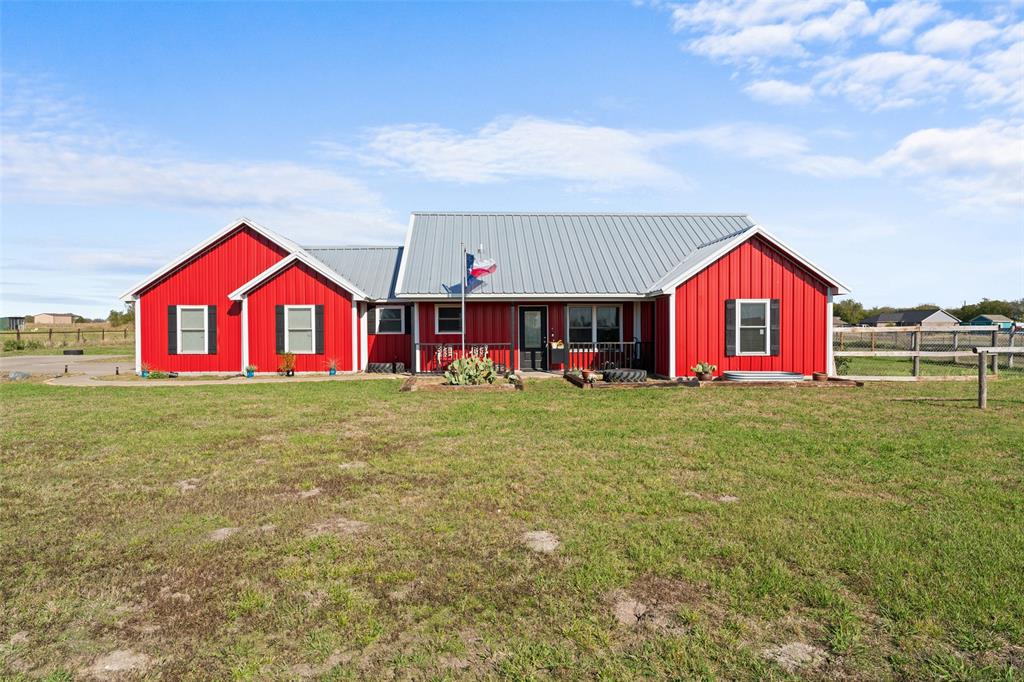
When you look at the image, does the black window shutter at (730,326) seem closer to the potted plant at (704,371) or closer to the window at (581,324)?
the potted plant at (704,371)

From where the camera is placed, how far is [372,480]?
698 cm

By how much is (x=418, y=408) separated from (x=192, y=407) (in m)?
4.84

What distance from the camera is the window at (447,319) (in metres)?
20.9

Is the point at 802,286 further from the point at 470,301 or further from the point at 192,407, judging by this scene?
the point at 192,407

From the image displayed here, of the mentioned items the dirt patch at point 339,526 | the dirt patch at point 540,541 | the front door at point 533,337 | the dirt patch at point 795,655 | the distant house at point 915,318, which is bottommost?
the dirt patch at point 795,655

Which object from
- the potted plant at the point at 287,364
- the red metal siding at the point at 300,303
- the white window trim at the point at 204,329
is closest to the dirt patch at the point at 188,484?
the potted plant at the point at 287,364

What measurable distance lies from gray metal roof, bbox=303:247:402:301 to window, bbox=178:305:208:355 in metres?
5.11

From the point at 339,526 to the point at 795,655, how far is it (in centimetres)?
373

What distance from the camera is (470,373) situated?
1662 cm

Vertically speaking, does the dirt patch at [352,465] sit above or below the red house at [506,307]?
below

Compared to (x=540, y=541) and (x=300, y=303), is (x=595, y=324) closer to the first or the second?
(x=300, y=303)

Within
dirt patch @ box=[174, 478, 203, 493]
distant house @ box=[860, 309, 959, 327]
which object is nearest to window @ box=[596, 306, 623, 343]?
dirt patch @ box=[174, 478, 203, 493]

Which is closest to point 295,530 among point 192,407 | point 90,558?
point 90,558

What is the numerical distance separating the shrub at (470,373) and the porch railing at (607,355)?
4.32 meters
